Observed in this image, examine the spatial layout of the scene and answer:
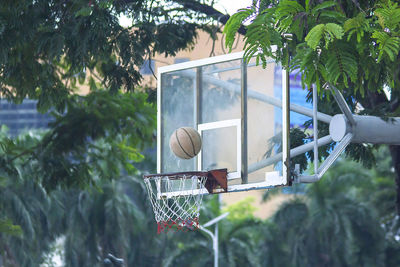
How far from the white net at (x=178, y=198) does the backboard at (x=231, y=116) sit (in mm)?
215

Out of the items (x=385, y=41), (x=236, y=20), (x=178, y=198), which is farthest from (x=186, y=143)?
(x=385, y=41)

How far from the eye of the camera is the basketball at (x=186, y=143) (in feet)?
36.3

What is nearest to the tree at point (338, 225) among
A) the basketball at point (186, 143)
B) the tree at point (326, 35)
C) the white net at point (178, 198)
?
the white net at point (178, 198)

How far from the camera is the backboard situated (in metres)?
10.3

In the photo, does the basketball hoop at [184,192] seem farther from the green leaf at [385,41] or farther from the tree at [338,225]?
the tree at [338,225]

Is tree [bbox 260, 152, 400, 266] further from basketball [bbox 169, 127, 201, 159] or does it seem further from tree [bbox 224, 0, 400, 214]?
tree [bbox 224, 0, 400, 214]

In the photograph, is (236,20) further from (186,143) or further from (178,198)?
(178,198)

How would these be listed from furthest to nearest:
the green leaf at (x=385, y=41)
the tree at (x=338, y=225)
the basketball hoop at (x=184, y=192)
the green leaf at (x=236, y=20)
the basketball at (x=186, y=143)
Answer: the tree at (x=338, y=225) < the basketball at (x=186, y=143) < the basketball hoop at (x=184, y=192) < the green leaf at (x=236, y=20) < the green leaf at (x=385, y=41)

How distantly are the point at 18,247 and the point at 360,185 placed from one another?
13331mm

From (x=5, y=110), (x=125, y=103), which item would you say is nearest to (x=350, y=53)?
(x=125, y=103)

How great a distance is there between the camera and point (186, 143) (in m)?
11.1

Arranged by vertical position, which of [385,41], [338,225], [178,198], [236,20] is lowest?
[338,225]

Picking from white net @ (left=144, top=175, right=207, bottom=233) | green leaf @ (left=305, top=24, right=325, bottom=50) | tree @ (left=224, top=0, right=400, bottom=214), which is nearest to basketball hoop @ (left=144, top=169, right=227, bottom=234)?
white net @ (left=144, top=175, right=207, bottom=233)

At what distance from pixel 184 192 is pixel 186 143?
1.88 ft
